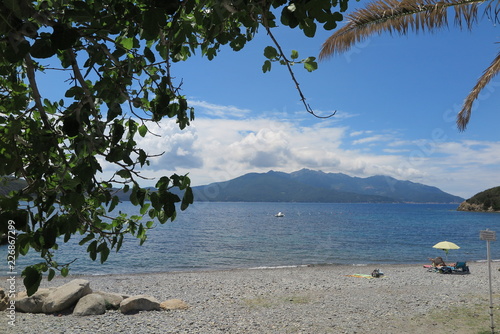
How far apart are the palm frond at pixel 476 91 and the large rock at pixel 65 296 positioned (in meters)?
12.6

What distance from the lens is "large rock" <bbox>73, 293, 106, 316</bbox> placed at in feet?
35.6

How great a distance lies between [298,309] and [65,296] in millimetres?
7438

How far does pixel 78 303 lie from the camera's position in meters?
11.2

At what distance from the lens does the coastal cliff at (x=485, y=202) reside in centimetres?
13325

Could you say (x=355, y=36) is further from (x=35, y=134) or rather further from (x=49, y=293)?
(x=49, y=293)

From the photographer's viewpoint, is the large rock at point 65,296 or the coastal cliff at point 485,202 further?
the coastal cliff at point 485,202

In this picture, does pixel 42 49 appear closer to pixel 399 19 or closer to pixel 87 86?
pixel 87 86

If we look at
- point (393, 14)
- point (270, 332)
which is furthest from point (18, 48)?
point (270, 332)

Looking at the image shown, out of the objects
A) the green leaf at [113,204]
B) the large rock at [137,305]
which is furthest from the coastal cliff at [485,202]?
the green leaf at [113,204]

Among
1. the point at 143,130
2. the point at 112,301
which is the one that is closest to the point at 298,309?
the point at 112,301

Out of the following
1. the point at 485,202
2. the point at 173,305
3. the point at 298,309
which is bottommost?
the point at 298,309

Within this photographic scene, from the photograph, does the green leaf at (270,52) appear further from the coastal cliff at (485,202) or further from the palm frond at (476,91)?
the coastal cliff at (485,202)

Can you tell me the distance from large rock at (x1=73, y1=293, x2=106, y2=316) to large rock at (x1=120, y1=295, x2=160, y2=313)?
1.94 feet

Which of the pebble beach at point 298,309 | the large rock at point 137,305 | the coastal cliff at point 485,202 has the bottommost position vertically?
the pebble beach at point 298,309
